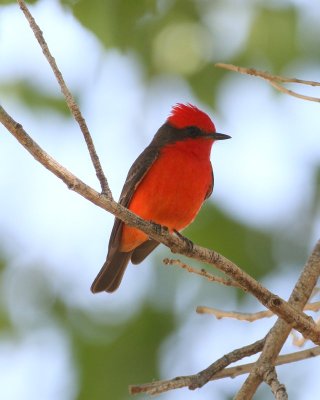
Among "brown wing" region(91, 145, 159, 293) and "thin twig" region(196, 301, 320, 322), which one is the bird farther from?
"thin twig" region(196, 301, 320, 322)

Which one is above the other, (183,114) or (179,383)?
(183,114)

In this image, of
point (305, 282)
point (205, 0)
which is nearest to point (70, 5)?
point (205, 0)

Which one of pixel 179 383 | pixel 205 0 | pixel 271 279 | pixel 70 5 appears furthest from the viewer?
pixel 271 279

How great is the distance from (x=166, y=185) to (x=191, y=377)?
6.43 feet

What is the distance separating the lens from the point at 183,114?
5.52m

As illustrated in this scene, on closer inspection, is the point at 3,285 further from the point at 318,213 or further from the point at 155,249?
the point at 318,213

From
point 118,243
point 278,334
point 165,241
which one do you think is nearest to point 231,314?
point 278,334

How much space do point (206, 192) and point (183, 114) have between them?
0.73 m

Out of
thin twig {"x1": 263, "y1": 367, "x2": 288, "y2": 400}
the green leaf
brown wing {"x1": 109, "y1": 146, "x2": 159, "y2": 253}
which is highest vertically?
brown wing {"x1": 109, "y1": 146, "x2": 159, "y2": 253}

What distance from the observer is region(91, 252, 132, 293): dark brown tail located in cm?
525

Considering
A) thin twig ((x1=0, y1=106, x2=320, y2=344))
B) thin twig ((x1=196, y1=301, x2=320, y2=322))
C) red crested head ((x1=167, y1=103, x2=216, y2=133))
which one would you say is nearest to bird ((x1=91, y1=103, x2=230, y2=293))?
red crested head ((x1=167, y1=103, x2=216, y2=133))

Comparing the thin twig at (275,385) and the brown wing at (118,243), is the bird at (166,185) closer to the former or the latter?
the brown wing at (118,243)

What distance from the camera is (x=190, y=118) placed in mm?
5477

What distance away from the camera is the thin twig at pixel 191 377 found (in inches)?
117
